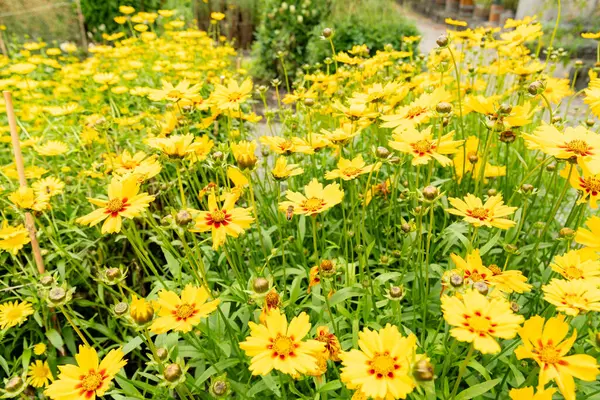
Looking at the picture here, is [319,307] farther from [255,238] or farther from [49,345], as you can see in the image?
[49,345]

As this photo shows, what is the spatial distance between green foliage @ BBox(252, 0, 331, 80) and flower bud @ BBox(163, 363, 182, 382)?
174 inches

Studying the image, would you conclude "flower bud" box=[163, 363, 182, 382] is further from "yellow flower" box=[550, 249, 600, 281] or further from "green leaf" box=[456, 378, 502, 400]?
"yellow flower" box=[550, 249, 600, 281]

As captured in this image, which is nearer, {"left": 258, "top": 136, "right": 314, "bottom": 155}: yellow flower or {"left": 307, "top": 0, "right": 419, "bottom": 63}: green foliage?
{"left": 258, "top": 136, "right": 314, "bottom": 155}: yellow flower

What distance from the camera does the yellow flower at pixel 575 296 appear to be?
737 mm

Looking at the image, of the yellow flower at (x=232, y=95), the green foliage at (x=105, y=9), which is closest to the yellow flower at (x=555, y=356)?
the yellow flower at (x=232, y=95)

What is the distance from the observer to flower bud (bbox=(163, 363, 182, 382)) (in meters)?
0.79

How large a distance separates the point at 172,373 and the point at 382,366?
0.35 m

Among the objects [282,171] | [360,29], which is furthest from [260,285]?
[360,29]

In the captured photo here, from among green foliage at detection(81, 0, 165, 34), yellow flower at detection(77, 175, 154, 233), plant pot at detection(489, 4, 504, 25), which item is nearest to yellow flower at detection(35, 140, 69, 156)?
yellow flower at detection(77, 175, 154, 233)

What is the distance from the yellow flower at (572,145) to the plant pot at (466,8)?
23.2 feet

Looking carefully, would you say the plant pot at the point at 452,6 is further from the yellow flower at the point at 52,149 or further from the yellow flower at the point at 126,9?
the yellow flower at the point at 52,149

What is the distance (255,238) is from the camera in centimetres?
155

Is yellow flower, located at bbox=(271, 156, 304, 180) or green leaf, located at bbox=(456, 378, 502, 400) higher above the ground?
yellow flower, located at bbox=(271, 156, 304, 180)

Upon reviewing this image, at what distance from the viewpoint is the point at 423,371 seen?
1.97ft
